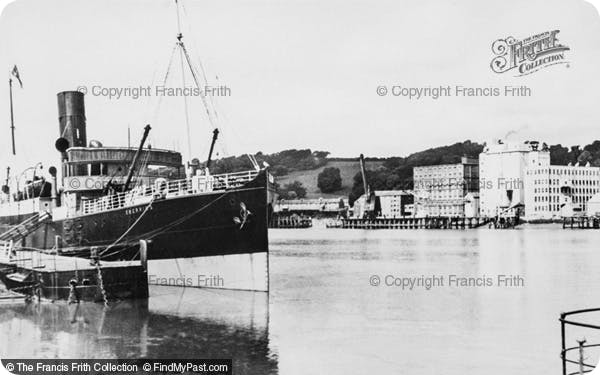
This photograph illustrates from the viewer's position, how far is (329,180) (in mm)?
18562

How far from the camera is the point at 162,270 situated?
1831 centimetres

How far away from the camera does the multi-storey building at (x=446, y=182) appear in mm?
19627

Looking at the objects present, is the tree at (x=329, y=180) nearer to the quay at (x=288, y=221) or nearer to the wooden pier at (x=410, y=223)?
the quay at (x=288, y=221)

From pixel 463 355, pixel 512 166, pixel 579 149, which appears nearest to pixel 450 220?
pixel 512 166

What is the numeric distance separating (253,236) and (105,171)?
466 cm

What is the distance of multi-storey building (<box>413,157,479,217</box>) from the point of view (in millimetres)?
19627

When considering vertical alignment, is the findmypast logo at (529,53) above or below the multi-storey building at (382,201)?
above

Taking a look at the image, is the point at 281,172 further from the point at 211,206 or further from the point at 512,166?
the point at 512,166

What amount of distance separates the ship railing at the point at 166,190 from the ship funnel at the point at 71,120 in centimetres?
167

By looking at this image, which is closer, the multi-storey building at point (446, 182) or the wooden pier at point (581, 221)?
the multi-storey building at point (446, 182)

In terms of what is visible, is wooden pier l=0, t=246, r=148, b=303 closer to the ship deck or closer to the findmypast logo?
the ship deck

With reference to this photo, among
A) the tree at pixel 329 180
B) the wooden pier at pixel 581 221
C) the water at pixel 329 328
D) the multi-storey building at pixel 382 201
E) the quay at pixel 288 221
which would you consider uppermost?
the tree at pixel 329 180
